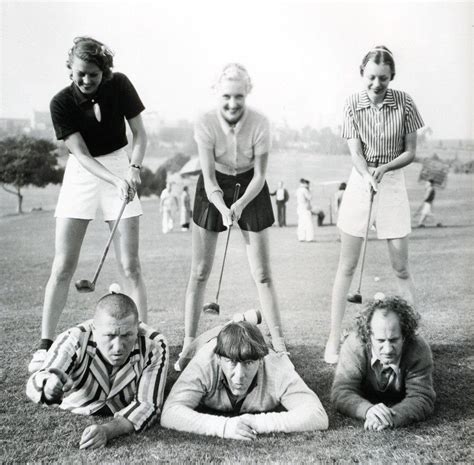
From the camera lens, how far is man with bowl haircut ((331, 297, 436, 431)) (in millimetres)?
2074

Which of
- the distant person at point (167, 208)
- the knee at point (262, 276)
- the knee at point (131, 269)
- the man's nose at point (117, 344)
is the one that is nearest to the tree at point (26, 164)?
the knee at point (131, 269)

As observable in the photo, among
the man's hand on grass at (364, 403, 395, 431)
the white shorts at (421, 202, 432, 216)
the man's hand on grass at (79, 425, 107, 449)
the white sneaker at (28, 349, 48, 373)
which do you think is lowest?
the man's hand on grass at (79, 425, 107, 449)

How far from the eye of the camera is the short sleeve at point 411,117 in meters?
2.64

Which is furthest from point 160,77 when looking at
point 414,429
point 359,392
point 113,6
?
point 414,429

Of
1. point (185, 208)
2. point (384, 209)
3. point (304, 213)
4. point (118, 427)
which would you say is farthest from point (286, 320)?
point (185, 208)

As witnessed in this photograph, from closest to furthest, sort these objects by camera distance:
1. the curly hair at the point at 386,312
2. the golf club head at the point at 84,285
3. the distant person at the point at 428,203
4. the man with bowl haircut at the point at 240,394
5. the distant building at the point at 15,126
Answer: the man with bowl haircut at the point at 240,394 < the curly hair at the point at 386,312 < the golf club head at the point at 84,285 < the distant building at the point at 15,126 < the distant person at the point at 428,203

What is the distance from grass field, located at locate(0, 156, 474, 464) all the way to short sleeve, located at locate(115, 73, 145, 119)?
1.19 meters

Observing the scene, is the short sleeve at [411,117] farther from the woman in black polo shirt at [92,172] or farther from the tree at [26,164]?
the tree at [26,164]

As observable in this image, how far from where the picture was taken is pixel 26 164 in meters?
3.82

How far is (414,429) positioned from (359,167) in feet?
3.85

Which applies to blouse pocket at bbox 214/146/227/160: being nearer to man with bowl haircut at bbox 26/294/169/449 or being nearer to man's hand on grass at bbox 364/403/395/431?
man with bowl haircut at bbox 26/294/169/449

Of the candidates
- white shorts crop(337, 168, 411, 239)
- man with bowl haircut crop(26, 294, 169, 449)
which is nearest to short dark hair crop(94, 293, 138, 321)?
man with bowl haircut crop(26, 294, 169, 449)

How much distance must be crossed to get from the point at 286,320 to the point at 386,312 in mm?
1431

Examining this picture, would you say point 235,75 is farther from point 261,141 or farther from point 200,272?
point 200,272
